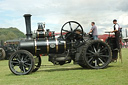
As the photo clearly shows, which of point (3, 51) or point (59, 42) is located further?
point (3, 51)

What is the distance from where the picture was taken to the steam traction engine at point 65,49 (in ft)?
27.2

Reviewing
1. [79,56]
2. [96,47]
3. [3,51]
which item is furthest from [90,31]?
[3,51]

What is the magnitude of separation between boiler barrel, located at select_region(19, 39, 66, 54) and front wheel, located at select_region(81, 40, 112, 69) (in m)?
1.11

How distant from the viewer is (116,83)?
17.6 ft

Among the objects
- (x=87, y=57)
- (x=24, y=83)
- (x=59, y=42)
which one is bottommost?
(x=24, y=83)

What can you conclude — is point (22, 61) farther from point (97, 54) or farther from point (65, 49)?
point (97, 54)

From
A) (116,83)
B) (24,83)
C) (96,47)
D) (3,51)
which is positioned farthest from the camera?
(3,51)

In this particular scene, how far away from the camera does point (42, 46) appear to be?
8.48 meters

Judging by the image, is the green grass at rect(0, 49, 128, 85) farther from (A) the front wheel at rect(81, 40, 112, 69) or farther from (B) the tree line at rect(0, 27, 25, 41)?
(B) the tree line at rect(0, 27, 25, 41)

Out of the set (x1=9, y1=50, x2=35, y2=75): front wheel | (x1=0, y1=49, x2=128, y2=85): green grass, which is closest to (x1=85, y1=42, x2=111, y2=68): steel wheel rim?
(x1=0, y1=49, x2=128, y2=85): green grass

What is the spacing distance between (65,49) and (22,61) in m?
1.93

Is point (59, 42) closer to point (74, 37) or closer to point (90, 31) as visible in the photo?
point (74, 37)

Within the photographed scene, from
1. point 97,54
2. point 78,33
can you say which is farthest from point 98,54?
point 78,33

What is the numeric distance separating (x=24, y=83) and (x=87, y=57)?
134 inches
